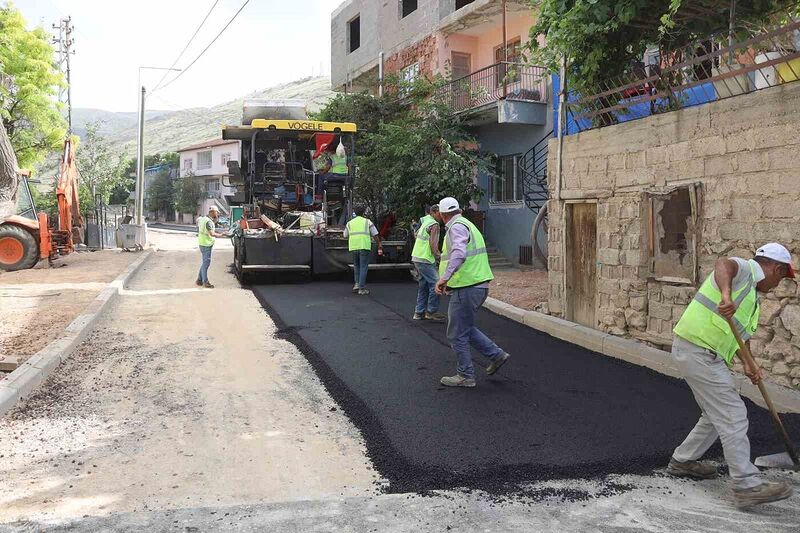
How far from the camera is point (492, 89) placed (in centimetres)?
1677

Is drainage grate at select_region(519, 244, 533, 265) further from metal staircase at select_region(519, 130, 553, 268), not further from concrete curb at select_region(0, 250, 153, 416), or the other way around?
concrete curb at select_region(0, 250, 153, 416)

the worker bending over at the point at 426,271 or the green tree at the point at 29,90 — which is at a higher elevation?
the green tree at the point at 29,90

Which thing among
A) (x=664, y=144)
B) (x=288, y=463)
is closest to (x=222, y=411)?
(x=288, y=463)

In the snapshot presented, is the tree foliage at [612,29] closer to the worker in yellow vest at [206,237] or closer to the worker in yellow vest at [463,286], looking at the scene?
the worker in yellow vest at [463,286]

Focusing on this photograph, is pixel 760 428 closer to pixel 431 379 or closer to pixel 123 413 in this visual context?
pixel 431 379

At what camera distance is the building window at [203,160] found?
59.3 m

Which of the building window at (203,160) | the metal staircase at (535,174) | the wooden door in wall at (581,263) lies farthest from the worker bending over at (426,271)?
the building window at (203,160)

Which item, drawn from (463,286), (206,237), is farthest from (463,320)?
(206,237)

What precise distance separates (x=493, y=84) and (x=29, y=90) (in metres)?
17.4

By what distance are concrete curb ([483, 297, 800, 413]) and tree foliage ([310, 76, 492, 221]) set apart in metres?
5.63

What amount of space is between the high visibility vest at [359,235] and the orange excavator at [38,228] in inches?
336

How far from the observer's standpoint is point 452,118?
15.8 metres

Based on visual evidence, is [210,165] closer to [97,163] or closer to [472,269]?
[97,163]

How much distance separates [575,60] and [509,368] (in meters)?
3.93
